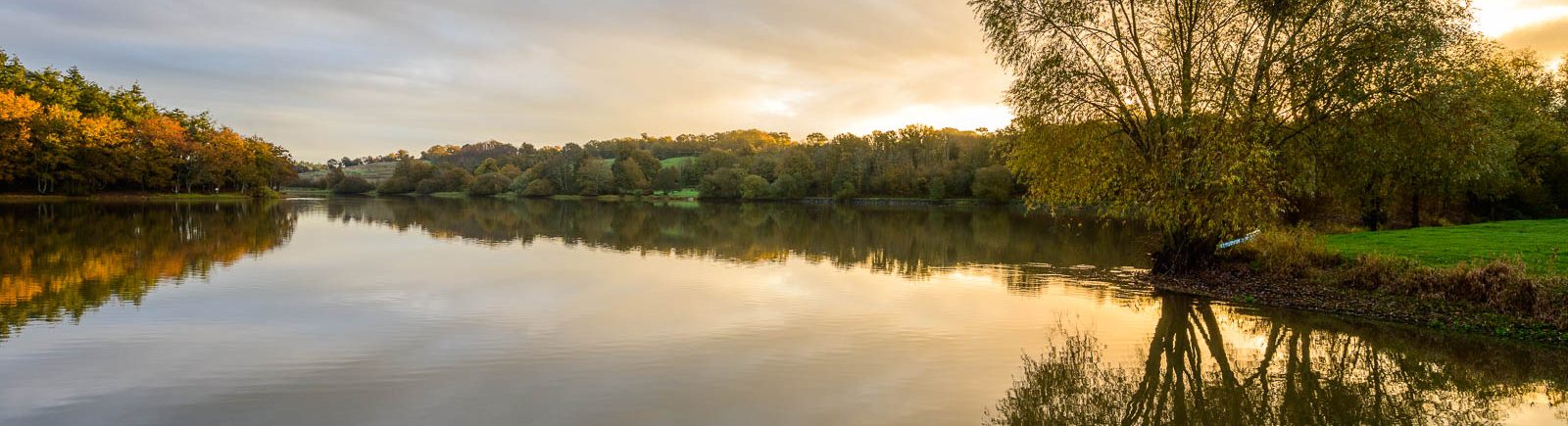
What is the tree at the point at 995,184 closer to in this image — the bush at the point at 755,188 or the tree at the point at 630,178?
the bush at the point at 755,188

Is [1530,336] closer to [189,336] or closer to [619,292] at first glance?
[619,292]

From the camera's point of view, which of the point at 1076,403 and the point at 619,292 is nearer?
the point at 1076,403

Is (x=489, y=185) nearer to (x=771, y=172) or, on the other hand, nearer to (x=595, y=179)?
(x=595, y=179)

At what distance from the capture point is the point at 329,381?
30.0 feet

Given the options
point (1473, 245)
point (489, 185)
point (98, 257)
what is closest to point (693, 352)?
point (98, 257)

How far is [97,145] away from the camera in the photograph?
6962cm

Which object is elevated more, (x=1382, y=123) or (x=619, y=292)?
(x=1382, y=123)

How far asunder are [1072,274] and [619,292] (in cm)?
1285

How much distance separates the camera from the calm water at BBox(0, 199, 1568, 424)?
27.3 ft

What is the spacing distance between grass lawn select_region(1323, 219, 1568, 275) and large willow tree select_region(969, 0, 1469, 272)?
335 centimetres

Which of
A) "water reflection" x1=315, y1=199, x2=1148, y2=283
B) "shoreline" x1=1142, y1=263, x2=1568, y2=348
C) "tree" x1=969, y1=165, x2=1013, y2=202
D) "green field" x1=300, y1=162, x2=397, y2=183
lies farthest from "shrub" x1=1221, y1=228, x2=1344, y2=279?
"green field" x1=300, y1=162, x2=397, y2=183

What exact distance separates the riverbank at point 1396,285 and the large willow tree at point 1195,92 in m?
1.07

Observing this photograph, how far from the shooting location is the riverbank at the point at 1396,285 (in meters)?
12.5

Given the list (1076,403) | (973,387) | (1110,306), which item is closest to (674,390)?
(973,387)
